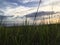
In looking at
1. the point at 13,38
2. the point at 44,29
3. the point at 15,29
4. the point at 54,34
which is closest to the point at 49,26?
the point at 44,29

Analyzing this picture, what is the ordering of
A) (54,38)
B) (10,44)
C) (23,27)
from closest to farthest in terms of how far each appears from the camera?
(10,44)
(54,38)
(23,27)

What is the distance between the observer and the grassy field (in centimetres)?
349

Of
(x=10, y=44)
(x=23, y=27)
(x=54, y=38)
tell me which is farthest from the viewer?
(x=23, y=27)

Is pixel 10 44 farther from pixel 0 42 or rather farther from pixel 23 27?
pixel 23 27

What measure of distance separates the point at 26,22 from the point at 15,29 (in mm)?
275

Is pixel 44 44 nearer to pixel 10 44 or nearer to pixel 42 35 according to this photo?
pixel 42 35

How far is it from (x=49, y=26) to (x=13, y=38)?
1012mm

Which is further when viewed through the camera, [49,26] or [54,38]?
[49,26]

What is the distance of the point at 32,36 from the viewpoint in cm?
369

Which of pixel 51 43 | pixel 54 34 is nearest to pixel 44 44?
pixel 51 43

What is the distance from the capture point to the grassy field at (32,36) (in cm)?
349

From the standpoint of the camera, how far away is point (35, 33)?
12.5 ft

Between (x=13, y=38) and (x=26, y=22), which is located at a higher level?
(x=26, y=22)

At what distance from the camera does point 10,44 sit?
344cm
